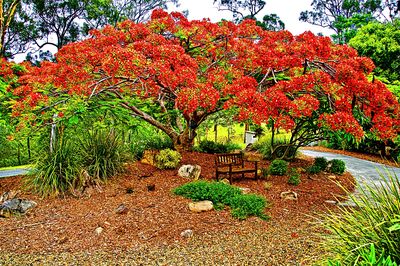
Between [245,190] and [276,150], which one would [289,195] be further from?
[276,150]

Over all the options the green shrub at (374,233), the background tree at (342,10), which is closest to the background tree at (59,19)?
the background tree at (342,10)

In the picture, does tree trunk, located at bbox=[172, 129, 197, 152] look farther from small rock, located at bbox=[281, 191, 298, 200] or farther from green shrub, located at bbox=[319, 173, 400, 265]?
green shrub, located at bbox=[319, 173, 400, 265]

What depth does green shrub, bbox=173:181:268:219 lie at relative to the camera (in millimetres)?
5512

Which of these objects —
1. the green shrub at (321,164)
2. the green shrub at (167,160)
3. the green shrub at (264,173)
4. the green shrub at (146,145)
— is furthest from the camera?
the green shrub at (321,164)

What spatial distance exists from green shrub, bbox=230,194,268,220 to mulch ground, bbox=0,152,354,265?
108mm

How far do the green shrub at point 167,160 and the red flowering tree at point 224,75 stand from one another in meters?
0.68

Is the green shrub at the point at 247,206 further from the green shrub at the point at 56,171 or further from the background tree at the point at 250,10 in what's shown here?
the background tree at the point at 250,10

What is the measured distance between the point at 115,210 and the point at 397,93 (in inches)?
335

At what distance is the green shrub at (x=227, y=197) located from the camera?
5.51 metres

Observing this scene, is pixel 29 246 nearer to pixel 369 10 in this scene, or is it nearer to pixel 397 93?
pixel 397 93

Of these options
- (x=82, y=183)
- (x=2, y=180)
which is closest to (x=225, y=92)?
(x=82, y=183)

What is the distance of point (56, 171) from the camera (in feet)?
21.1

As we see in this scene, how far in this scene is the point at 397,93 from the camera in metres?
10.2

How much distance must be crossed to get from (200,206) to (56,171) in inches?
107
